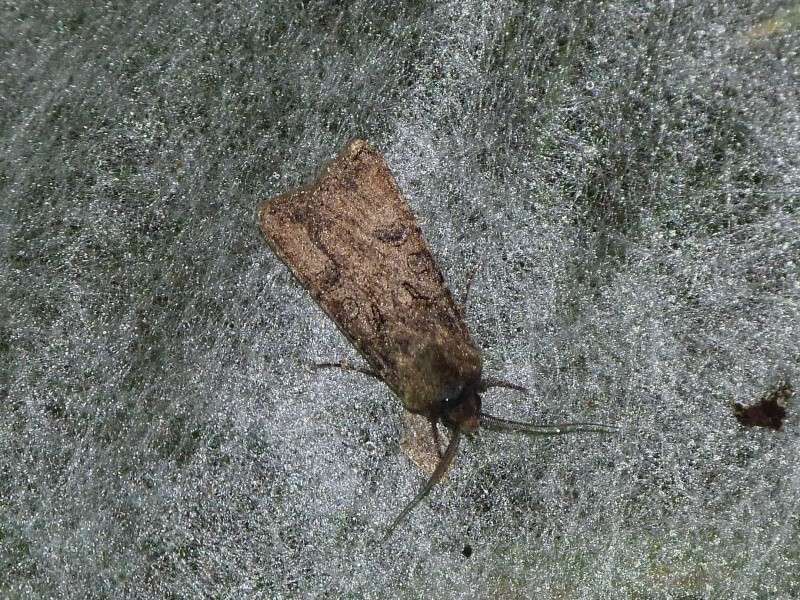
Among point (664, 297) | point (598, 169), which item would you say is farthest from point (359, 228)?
point (664, 297)

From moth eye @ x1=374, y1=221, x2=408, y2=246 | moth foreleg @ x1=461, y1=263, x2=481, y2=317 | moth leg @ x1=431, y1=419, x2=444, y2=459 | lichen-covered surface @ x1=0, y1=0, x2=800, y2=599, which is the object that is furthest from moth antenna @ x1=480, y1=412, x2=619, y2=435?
moth eye @ x1=374, y1=221, x2=408, y2=246

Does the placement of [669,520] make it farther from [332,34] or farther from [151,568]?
[332,34]

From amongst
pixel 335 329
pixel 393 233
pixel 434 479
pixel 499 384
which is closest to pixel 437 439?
pixel 434 479

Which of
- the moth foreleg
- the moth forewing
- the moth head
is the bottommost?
the moth head

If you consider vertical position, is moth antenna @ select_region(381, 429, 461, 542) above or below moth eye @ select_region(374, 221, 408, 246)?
below

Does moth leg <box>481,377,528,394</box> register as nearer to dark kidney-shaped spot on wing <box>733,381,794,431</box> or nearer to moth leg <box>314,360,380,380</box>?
moth leg <box>314,360,380,380</box>

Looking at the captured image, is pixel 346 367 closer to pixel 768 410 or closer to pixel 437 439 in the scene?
pixel 437 439
